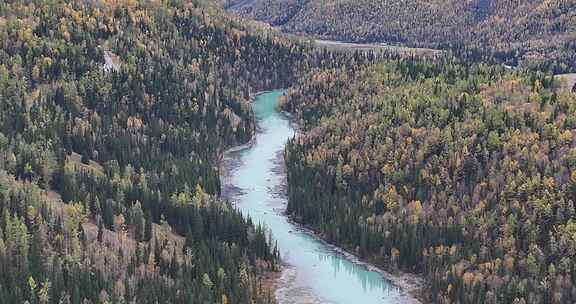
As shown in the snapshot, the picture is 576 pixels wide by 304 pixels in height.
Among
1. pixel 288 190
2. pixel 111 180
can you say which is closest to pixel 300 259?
pixel 288 190

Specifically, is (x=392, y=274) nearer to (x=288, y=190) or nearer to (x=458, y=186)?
(x=458, y=186)

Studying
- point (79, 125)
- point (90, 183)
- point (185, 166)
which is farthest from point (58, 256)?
point (79, 125)

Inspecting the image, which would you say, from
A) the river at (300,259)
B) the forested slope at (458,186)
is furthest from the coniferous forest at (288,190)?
the river at (300,259)

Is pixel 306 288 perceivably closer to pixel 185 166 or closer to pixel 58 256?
pixel 58 256

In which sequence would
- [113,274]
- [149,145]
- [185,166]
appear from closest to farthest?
[113,274] < [185,166] < [149,145]

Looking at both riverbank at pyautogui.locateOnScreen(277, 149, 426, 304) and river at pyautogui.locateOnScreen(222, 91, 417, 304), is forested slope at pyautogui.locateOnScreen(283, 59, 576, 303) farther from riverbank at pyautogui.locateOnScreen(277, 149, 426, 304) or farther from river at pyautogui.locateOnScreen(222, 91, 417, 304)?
river at pyautogui.locateOnScreen(222, 91, 417, 304)

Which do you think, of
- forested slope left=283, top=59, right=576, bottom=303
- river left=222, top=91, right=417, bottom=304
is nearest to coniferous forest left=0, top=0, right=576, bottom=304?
forested slope left=283, top=59, right=576, bottom=303
